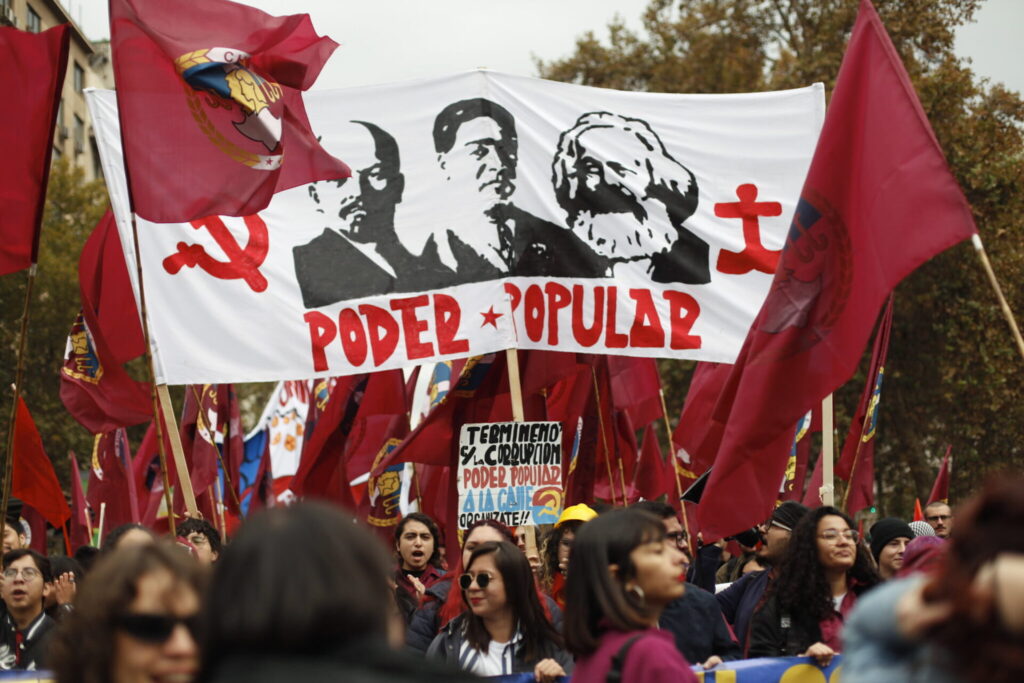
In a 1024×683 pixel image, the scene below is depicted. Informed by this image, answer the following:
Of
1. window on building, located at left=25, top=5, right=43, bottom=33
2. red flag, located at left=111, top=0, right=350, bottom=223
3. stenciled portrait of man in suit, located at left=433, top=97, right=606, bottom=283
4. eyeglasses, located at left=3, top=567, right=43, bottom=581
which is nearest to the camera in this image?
eyeglasses, located at left=3, top=567, right=43, bottom=581

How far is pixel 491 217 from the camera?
33.4 ft

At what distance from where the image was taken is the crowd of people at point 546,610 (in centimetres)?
234

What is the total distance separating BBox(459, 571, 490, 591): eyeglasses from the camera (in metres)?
6.03

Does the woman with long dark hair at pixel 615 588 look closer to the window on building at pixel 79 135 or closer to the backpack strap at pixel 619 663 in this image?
the backpack strap at pixel 619 663

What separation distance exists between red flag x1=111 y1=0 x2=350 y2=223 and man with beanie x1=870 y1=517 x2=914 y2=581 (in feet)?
13.2

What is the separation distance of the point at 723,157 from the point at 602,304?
5.02 feet

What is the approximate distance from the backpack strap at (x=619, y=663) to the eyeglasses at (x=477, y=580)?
8.24 feet

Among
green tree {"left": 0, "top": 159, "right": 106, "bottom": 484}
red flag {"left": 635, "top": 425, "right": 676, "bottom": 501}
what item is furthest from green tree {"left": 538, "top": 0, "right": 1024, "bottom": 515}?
green tree {"left": 0, "top": 159, "right": 106, "bottom": 484}

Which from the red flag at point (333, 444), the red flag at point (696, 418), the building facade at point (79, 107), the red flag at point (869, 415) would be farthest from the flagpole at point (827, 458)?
the building facade at point (79, 107)

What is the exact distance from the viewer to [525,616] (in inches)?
239

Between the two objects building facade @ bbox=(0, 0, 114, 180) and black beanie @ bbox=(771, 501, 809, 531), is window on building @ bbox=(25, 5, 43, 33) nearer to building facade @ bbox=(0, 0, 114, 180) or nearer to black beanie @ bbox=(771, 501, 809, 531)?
building facade @ bbox=(0, 0, 114, 180)

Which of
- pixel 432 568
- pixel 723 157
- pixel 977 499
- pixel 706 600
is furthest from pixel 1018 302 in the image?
pixel 977 499

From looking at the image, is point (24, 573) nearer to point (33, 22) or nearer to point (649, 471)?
point (649, 471)

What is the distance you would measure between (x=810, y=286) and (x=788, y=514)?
4.00ft
